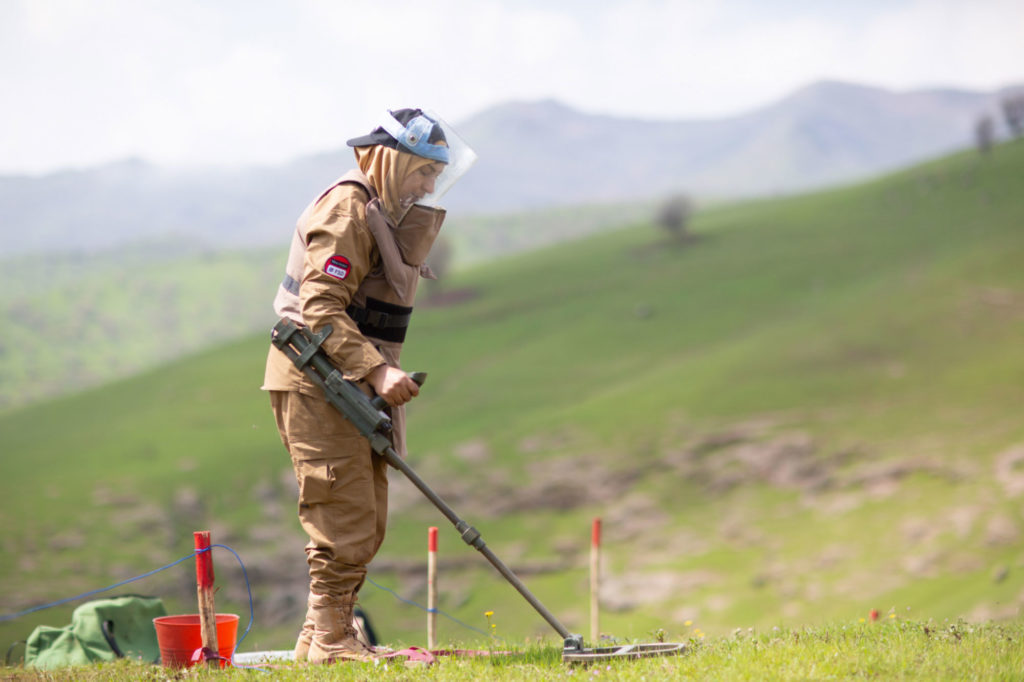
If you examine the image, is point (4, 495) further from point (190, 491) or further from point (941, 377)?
point (941, 377)

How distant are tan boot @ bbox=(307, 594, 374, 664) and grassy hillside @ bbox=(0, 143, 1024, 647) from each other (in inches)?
822

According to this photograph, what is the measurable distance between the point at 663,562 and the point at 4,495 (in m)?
36.8

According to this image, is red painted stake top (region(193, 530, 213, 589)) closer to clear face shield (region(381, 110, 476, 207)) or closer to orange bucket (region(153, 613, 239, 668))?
orange bucket (region(153, 613, 239, 668))

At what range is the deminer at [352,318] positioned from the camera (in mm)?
6293

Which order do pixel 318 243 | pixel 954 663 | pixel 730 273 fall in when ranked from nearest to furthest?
pixel 954 663 < pixel 318 243 < pixel 730 273

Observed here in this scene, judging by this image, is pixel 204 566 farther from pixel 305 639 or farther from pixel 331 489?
pixel 305 639

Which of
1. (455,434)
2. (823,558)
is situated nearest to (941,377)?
(823,558)

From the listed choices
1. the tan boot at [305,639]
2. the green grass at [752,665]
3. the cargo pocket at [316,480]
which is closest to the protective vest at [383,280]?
the cargo pocket at [316,480]

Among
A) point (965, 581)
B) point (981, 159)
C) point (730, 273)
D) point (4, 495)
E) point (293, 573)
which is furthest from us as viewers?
point (981, 159)

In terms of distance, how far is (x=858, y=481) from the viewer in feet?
141

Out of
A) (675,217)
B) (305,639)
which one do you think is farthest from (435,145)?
(675,217)

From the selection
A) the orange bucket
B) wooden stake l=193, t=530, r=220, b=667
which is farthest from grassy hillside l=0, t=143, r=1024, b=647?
wooden stake l=193, t=530, r=220, b=667

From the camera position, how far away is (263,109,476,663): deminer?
629cm

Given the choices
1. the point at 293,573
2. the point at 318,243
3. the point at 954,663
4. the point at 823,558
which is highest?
the point at 318,243
